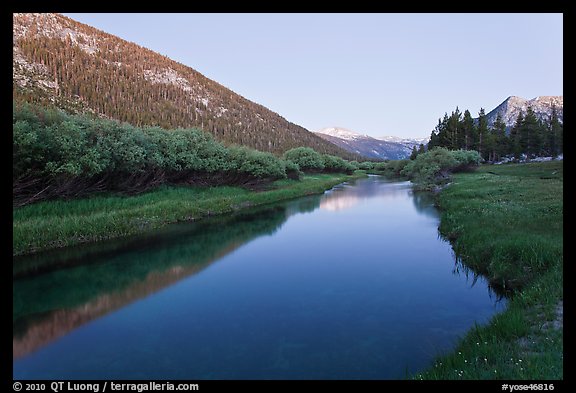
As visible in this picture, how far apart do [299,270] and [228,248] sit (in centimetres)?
543

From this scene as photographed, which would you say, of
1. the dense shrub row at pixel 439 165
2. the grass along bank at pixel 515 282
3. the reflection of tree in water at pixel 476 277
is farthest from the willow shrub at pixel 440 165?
the reflection of tree in water at pixel 476 277

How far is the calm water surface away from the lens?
7656 millimetres

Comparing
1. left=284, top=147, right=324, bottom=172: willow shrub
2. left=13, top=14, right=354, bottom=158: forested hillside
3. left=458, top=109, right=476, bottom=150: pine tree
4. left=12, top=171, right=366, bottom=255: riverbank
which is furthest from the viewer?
left=13, top=14, right=354, bottom=158: forested hillside

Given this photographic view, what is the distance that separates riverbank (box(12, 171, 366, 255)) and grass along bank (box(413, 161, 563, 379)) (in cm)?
1799

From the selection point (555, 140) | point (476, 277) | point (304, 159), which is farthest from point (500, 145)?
point (476, 277)

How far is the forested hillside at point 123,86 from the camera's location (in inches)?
3964

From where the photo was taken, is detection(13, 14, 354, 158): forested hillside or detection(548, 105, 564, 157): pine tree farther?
detection(13, 14, 354, 158): forested hillside

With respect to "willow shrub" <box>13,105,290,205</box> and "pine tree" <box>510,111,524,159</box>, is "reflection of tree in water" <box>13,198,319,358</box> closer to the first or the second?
"willow shrub" <box>13,105,290,205</box>

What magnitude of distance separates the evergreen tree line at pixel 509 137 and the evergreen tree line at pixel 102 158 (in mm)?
70914

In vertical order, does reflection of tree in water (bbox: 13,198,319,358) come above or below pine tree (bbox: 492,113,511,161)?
below

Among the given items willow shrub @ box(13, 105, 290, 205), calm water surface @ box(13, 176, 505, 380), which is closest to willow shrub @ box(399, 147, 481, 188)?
willow shrub @ box(13, 105, 290, 205)
